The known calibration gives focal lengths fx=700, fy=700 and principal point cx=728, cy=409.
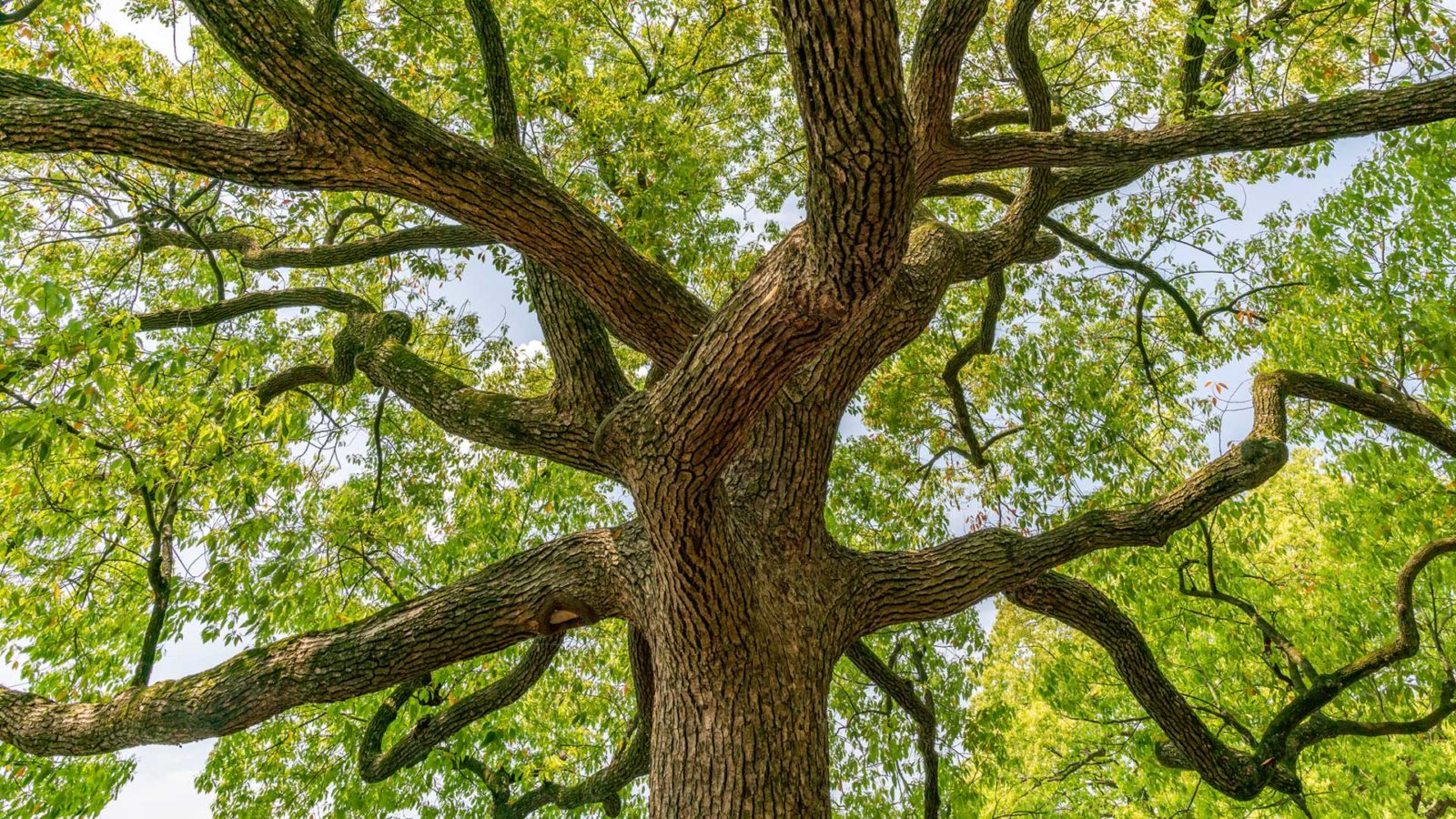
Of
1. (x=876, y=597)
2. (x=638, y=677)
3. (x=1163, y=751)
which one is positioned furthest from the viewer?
(x=1163, y=751)

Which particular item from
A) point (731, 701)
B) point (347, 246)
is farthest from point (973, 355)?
point (347, 246)

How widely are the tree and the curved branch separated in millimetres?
38

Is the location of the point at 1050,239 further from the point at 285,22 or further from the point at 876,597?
the point at 285,22

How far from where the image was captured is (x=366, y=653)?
12.6 ft

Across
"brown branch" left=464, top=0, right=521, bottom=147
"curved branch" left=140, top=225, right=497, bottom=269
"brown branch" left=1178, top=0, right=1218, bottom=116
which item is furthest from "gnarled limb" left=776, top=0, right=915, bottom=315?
"brown branch" left=1178, top=0, right=1218, bottom=116

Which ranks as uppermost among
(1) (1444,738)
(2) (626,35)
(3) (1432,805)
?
(2) (626,35)

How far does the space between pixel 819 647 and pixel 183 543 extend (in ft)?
22.7

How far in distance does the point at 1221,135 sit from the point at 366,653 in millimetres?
5754

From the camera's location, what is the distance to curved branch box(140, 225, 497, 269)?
18.0ft

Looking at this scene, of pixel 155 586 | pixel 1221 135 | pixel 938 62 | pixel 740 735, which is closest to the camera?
pixel 740 735

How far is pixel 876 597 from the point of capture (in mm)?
4223

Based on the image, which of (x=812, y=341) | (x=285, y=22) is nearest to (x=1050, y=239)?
(x=812, y=341)

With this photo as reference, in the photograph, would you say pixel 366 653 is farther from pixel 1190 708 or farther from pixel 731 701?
pixel 1190 708

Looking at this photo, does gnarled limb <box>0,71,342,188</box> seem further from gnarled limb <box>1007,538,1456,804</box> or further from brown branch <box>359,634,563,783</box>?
gnarled limb <box>1007,538,1456,804</box>
